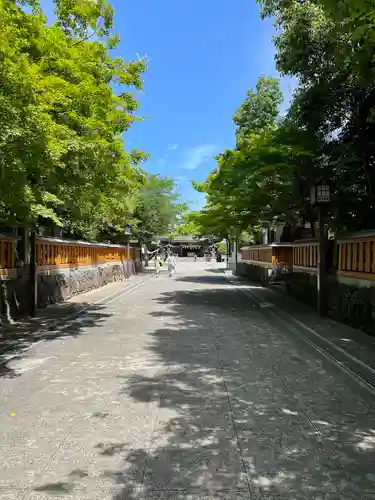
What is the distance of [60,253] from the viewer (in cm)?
1672

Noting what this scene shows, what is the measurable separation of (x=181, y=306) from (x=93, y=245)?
9.01m

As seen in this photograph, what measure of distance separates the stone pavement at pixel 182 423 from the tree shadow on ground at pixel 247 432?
1cm

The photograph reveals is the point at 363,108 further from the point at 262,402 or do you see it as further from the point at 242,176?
the point at 262,402

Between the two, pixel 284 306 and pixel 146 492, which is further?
pixel 284 306

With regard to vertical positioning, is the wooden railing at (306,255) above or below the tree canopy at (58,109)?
below

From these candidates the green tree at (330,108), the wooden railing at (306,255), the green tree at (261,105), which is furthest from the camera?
the green tree at (261,105)

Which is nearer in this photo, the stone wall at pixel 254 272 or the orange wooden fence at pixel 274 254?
the orange wooden fence at pixel 274 254

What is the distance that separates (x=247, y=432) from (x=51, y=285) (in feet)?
38.2

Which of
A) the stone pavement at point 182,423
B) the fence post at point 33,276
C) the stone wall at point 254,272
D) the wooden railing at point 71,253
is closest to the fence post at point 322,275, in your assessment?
the stone pavement at point 182,423

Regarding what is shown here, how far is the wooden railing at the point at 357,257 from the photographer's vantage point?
32.2 ft

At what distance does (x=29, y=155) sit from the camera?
6699mm

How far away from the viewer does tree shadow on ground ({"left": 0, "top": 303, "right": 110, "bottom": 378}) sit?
7.98 meters

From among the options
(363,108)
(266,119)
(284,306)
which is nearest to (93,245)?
(284,306)

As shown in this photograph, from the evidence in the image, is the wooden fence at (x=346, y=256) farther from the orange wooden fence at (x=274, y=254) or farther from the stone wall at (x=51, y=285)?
the stone wall at (x=51, y=285)
